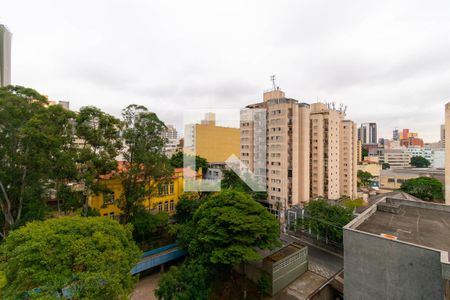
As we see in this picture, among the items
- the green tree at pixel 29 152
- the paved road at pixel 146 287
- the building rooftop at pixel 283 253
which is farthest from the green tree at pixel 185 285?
the green tree at pixel 29 152

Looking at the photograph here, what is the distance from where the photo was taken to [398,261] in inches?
202

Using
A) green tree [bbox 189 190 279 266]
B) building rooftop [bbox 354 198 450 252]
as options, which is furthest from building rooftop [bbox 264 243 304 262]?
building rooftop [bbox 354 198 450 252]

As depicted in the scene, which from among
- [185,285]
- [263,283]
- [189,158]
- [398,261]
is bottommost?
[263,283]

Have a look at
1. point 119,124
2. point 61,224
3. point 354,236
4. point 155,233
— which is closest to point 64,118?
point 119,124

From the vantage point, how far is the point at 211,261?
7.71 meters

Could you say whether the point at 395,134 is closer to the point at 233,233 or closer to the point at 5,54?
the point at 233,233

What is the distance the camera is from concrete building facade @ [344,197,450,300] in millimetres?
4754

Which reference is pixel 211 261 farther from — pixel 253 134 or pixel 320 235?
pixel 253 134

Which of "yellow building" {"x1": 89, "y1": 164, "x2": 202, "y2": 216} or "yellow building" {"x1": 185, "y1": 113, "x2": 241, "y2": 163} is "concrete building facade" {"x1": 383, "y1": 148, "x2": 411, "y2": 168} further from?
"yellow building" {"x1": 89, "y1": 164, "x2": 202, "y2": 216}

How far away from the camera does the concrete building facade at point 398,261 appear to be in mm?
4754

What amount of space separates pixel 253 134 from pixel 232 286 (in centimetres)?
1435

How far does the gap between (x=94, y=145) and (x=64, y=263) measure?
5580 millimetres

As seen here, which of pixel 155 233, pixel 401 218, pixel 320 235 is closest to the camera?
pixel 401 218

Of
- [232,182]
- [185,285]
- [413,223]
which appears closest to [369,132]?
[232,182]
